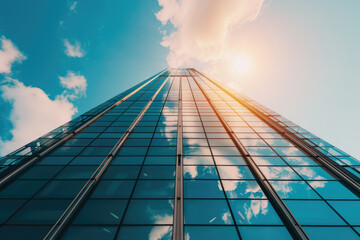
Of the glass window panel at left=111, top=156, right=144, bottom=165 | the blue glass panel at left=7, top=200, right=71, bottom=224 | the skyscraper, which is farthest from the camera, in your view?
the glass window panel at left=111, top=156, right=144, bottom=165

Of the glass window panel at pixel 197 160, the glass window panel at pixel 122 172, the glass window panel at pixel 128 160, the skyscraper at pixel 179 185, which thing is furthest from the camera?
the glass window panel at pixel 128 160

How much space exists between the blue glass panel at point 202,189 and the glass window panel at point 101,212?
358 cm

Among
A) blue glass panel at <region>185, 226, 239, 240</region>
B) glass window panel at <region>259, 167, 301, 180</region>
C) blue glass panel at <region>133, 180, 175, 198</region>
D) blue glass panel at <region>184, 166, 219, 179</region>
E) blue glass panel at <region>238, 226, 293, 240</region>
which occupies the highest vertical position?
blue glass panel at <region>184, 166, 219, 179</region>

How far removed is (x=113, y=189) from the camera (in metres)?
8.85

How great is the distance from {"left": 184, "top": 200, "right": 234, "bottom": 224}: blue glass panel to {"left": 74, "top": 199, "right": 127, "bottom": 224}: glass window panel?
134 inches

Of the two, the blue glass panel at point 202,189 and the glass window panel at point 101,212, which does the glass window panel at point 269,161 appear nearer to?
the blue glass panel at point 202,189

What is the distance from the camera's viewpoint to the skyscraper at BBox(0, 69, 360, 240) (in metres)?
6.96

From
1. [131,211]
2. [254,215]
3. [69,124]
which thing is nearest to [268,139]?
[254,215]

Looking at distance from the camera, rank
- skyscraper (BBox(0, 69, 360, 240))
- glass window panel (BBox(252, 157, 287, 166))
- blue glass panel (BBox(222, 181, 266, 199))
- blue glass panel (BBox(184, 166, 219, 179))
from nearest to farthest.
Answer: skyscraper (BBox(0, 69, 360, 240))
blue glass panel (BBox(222, 181, 266, 199))
blue glass panel (BBox(184, 166, 219, 179))
glass window panel (BBox(252, 157, 287, 166))

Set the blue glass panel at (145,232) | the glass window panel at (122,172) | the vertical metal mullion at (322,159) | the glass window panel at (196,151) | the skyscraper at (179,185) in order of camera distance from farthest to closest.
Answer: the glass window panel at (196,151) → the glass window panel at (122,172) → the vertical metal mullion at (322,159) → the skyscraper at (179,185) → the blue glass panel at (145,232)

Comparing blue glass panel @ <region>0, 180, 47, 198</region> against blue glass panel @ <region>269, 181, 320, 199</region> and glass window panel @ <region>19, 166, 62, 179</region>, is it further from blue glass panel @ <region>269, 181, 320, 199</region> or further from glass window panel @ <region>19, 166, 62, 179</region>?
blue glass panel @ <region>269, 181, 320, 199</region>

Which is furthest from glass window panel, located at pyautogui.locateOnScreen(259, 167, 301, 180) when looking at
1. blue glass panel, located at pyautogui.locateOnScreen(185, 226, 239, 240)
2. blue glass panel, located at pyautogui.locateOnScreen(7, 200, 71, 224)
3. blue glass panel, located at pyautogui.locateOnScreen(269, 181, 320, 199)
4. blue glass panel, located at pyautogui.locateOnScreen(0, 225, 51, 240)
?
blue glass panel, located at pyautogui.locateOnScreen(0, 225, 51, 240)

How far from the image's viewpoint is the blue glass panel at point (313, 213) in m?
7.29

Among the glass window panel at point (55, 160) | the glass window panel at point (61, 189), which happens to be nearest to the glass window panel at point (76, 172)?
the glass window panel at point (61, 189)
